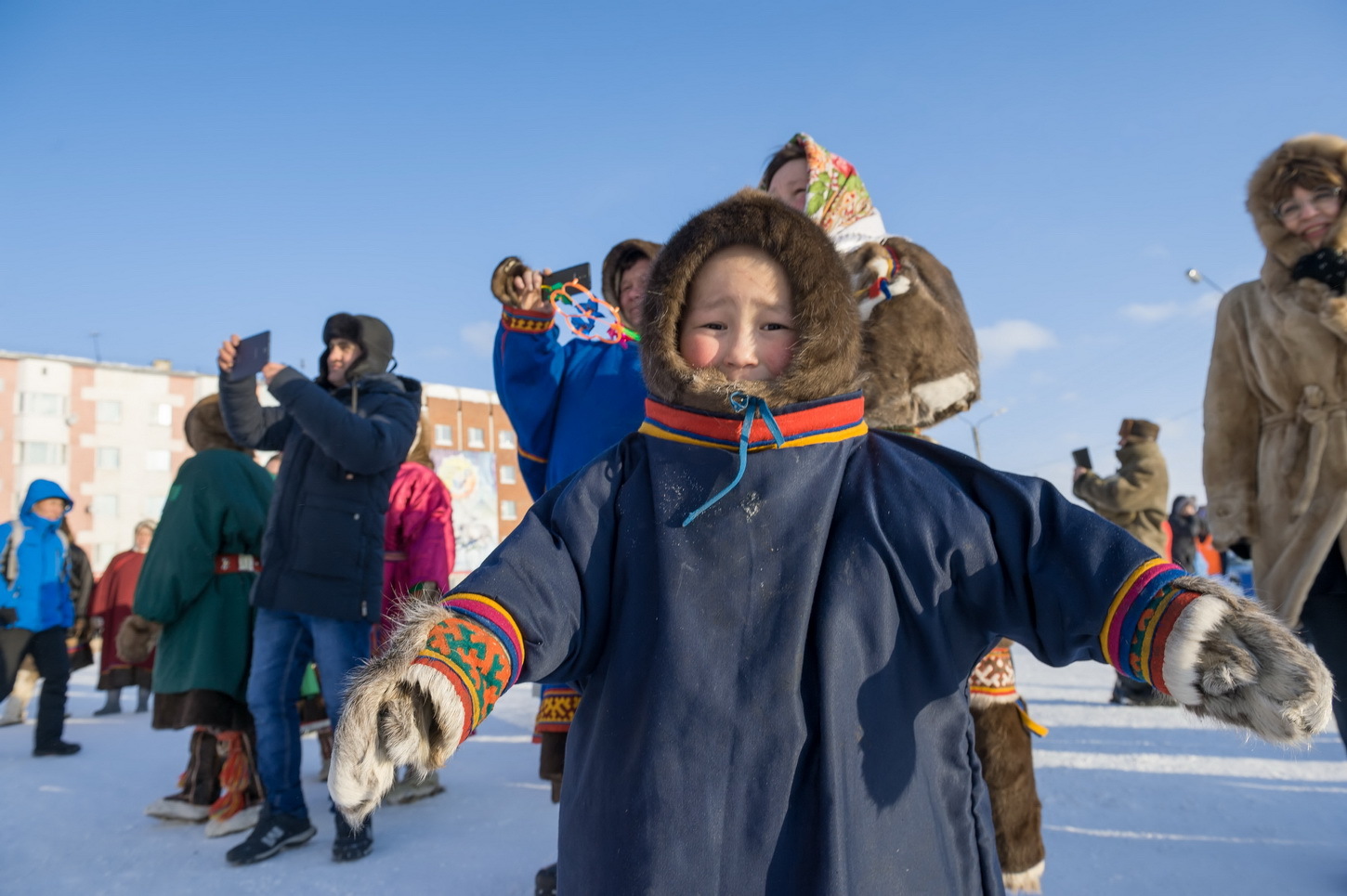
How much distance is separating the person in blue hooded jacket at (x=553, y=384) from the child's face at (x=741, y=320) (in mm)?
907

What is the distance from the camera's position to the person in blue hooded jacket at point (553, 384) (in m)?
2.38

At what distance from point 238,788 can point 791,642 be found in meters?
3.40

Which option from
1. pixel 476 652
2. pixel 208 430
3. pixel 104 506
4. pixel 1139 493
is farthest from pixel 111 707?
pixel 104 506

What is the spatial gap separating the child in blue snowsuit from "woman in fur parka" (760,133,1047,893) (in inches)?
29.5

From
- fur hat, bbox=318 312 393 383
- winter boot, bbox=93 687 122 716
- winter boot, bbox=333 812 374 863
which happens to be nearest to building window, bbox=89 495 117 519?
winter boot, bbox=93 687 122 716

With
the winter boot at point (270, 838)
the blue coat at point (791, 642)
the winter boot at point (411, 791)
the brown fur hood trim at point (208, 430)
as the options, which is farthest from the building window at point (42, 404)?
the blue coat at point (791, 642)

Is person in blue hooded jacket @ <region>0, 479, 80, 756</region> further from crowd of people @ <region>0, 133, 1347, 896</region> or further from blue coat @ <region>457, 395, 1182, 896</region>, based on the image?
blue coat @ <region>457, 395, 1182, 896</region>

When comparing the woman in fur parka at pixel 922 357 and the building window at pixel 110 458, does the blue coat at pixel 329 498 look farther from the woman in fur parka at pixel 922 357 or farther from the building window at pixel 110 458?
the building window at pixel 110 458

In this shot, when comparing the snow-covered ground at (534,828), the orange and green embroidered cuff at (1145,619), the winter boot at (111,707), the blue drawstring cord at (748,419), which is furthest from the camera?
the winter boot at (111,707)

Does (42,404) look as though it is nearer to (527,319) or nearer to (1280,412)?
(527,319)

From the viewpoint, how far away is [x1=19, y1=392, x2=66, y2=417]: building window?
3491 cm

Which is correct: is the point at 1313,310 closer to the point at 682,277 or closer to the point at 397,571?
the point at 682,277

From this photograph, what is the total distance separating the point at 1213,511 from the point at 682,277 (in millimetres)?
2613

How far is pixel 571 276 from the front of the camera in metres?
2.52
